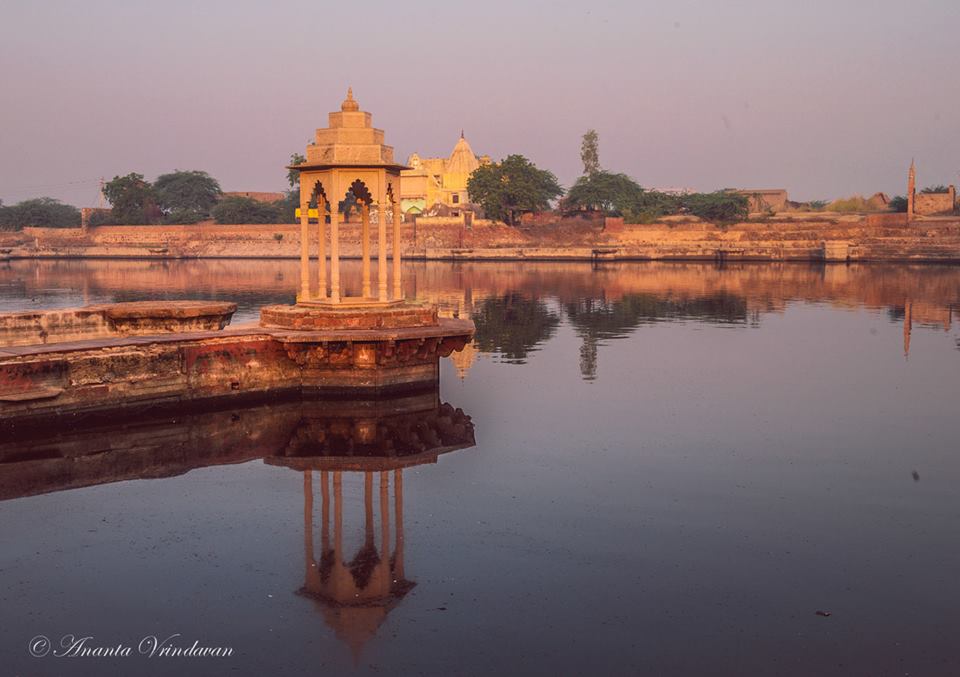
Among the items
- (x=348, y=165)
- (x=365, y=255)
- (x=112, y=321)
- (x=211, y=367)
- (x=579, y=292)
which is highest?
(x=348, y=165)

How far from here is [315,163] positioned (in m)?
13.0

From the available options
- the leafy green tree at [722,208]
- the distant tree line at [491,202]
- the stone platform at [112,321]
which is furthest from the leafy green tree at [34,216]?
the stone platform at [112,321]

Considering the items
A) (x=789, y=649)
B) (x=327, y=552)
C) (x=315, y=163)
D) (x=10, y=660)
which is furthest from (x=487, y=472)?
(x=315, y=163)

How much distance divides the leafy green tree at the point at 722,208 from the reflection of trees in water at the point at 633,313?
109 ft

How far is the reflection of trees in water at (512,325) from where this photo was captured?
18141mm

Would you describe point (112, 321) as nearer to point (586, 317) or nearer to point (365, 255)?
point (365, 255)

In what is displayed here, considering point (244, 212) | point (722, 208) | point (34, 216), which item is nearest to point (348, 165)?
point (722, 208)

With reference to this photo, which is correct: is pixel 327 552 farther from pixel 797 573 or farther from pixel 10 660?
pixel 797 573

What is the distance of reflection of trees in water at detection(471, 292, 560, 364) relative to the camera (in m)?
18.1

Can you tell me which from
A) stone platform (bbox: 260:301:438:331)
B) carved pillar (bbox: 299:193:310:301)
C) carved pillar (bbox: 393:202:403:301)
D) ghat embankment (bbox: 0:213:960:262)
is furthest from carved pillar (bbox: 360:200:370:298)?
ghat embankment (bbox: 0:213:960:262)

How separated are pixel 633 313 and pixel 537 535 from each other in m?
18.4

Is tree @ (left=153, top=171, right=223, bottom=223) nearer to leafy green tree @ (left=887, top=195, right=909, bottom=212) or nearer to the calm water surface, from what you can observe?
leafy green tree @ (left=887, top=195, right=909, bottom=212)

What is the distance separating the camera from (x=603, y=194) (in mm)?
71188

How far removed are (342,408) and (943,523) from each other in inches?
268
